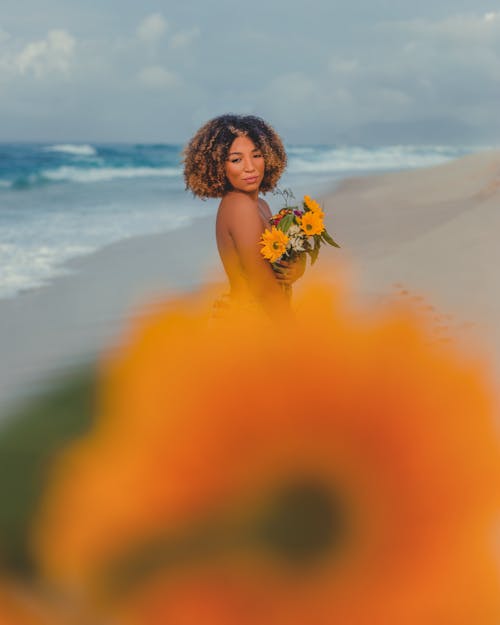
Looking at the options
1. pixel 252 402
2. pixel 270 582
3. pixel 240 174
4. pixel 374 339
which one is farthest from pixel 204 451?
pixel 374 339

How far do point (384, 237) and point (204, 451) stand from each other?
6.23 meters

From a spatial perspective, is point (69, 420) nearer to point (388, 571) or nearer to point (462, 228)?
point (388, 571)

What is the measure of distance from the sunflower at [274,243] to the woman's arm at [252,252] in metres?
0.09

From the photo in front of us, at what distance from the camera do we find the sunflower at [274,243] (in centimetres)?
296

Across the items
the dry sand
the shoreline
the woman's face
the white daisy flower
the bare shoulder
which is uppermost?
the woman's face

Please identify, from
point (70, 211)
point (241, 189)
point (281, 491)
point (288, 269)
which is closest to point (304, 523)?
point (281, 491)

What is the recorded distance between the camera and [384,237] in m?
8.93

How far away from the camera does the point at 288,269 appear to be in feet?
10.2

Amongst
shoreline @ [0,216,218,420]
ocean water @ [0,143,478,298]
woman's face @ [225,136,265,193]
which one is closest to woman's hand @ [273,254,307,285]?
woman's face @ [225,136,265,193]

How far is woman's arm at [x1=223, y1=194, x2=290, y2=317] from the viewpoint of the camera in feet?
10.1

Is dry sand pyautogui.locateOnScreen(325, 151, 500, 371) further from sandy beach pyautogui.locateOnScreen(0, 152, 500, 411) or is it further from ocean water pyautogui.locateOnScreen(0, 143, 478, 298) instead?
ocean water pyautogui.locateOnScreen(0, 143, 478, 298)

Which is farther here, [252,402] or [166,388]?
[166,388]

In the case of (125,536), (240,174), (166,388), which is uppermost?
(240,174)

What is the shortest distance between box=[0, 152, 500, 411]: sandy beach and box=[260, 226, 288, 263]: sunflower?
6.21 feet
